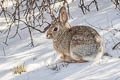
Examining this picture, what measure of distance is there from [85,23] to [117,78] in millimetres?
1897

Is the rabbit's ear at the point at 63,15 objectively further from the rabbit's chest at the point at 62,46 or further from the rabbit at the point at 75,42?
the rabbit's chest at the point at 62,46

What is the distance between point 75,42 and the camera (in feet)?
14.4

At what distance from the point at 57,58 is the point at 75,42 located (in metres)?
0.44

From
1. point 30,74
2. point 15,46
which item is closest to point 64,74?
point 30,74

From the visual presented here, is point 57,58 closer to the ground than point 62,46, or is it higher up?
closer to the ground

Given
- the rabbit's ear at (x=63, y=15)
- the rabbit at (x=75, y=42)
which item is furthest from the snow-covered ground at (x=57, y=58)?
the rabbit's ear at (x=63, y=15)

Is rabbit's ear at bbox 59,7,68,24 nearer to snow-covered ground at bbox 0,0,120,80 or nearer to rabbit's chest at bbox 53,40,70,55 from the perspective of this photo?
rabbit's chest at bbox 53,40,70,55

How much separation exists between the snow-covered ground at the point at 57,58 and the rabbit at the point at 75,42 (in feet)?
0.37

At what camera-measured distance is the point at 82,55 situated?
14.4 ft

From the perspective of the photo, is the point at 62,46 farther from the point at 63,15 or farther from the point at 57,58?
the point at 63,15

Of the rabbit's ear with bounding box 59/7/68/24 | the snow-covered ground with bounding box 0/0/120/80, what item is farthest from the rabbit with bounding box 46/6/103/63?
the snow-covered ground with bounding box 0/0/120/80

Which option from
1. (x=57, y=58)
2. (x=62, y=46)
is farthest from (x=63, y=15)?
(x=57, y=58)

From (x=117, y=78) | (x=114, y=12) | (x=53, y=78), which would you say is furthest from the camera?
(x=114, y=12)

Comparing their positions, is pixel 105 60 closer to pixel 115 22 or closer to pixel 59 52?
pixel 59 52
